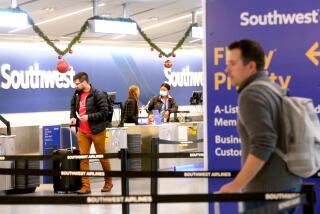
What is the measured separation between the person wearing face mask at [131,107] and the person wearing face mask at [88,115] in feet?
8.37

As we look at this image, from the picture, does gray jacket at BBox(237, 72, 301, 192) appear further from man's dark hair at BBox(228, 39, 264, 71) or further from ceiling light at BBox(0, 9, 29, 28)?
ceiling light at BBox(0, 9, 29, 28)

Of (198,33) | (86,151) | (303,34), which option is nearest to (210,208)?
(303,34)

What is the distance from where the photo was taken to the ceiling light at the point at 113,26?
13.5 m

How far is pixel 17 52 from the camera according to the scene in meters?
15.9

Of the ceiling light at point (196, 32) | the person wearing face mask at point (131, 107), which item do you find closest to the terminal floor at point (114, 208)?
the person wearing face mask at point (131, 107)

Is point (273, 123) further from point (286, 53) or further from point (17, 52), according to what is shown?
point (17, 52)

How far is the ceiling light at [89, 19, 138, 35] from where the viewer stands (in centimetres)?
1349

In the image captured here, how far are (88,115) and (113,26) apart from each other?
447 centimetres

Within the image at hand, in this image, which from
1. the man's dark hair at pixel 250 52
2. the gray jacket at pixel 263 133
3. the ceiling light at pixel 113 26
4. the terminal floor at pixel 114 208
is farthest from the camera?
the ceiling light at pixel 113 26

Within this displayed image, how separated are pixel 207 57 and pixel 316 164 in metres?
1.68

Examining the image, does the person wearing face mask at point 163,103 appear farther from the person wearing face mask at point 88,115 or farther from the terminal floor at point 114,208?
the person wearing face mask at point 88,115

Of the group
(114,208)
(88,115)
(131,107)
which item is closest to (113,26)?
(131,107)

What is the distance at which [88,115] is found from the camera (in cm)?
960

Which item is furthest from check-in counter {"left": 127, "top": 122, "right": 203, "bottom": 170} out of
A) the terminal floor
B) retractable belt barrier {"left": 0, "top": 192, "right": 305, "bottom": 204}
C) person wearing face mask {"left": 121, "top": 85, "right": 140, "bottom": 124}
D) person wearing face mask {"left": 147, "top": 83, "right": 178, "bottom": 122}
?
retractable belt barrier {"left": 0, "top": 192, "right": 305, "bottom": 204}
